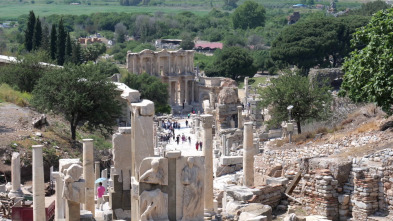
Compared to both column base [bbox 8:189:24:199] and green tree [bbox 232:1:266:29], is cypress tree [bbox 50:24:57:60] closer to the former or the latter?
column base [bbox 8:189:24:199]

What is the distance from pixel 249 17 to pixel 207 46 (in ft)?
110

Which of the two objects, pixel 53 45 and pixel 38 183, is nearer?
pixel 38 183

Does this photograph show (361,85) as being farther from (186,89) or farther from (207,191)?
(186,89)

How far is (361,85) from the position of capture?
2819 cm

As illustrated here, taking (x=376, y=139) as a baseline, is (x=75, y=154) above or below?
below

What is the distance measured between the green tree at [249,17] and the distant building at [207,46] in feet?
93.4

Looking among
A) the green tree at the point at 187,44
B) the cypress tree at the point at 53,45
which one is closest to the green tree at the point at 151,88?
the cypress tree at the point at 53,45

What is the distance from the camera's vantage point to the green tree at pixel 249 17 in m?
172

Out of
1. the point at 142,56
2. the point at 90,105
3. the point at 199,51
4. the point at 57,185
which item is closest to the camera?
the point at 57,185

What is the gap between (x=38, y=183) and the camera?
69.0ft

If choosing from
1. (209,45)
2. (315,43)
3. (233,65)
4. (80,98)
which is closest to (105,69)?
(80,98)

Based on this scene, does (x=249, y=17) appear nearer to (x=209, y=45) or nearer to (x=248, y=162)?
(x=209, y=45)

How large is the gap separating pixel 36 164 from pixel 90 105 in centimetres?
2098

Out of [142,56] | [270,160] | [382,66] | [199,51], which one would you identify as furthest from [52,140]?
[199,51]
